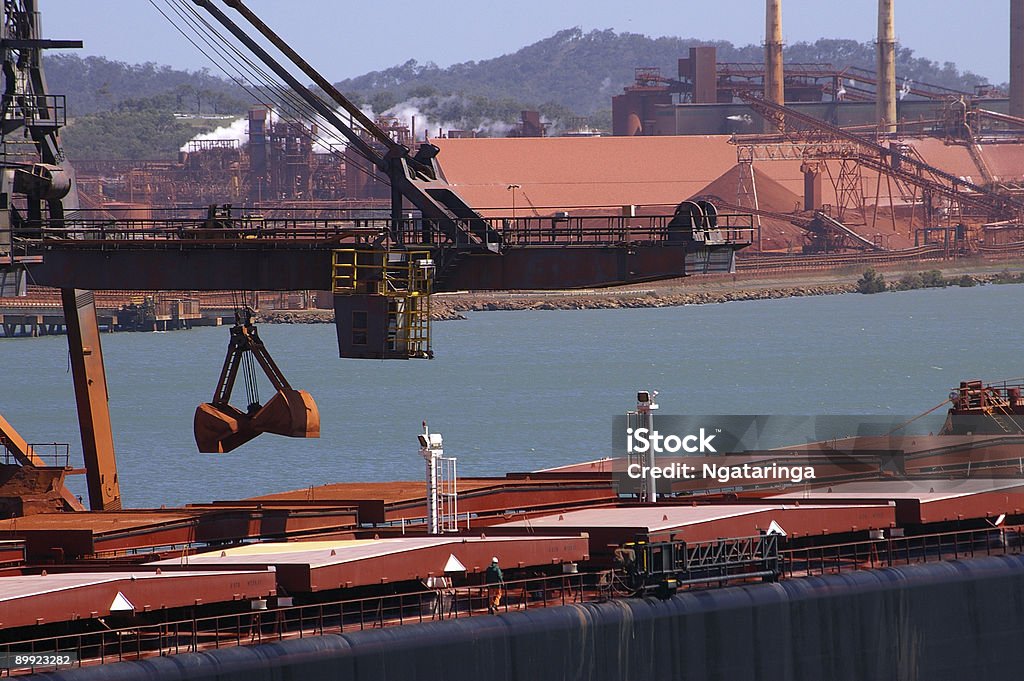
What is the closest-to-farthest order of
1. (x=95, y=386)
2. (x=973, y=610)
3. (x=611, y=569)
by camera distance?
(x=611, y=569) < (x=973, y=610) < (x=95, y=386)

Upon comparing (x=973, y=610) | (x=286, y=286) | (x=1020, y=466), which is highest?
(x=286, y=286)

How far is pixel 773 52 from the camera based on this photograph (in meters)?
167

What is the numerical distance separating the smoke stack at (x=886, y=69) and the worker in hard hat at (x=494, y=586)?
14859cm

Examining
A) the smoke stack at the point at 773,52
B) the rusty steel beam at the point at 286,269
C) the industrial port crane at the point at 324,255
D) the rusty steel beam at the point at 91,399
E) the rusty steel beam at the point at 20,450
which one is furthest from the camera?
the smoke stack at the point at 773,52

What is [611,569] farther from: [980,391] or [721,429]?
[980,391]

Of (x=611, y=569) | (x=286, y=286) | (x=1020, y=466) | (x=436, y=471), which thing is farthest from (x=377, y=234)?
(x=1020, y=466)

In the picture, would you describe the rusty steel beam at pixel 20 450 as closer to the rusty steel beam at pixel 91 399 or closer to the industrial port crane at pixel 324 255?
the rusty steel beam at pixel 91 399

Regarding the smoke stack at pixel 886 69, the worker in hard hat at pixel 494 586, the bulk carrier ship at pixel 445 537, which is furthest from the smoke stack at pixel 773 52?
the worker in hard hat at pixel 494 586

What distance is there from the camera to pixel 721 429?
94.1 ft

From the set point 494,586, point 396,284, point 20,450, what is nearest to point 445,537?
point 494,586

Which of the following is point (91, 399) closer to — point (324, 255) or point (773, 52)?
point (324, 255)

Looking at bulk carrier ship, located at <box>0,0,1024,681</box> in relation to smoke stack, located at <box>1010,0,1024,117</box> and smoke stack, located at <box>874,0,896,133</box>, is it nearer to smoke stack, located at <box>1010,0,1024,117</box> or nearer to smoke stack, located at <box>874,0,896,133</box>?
smoke stack, located at <box>874,0,896,133</box>

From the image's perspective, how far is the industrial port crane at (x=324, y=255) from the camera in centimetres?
2770

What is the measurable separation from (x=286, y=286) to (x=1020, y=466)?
1247 centimetres
